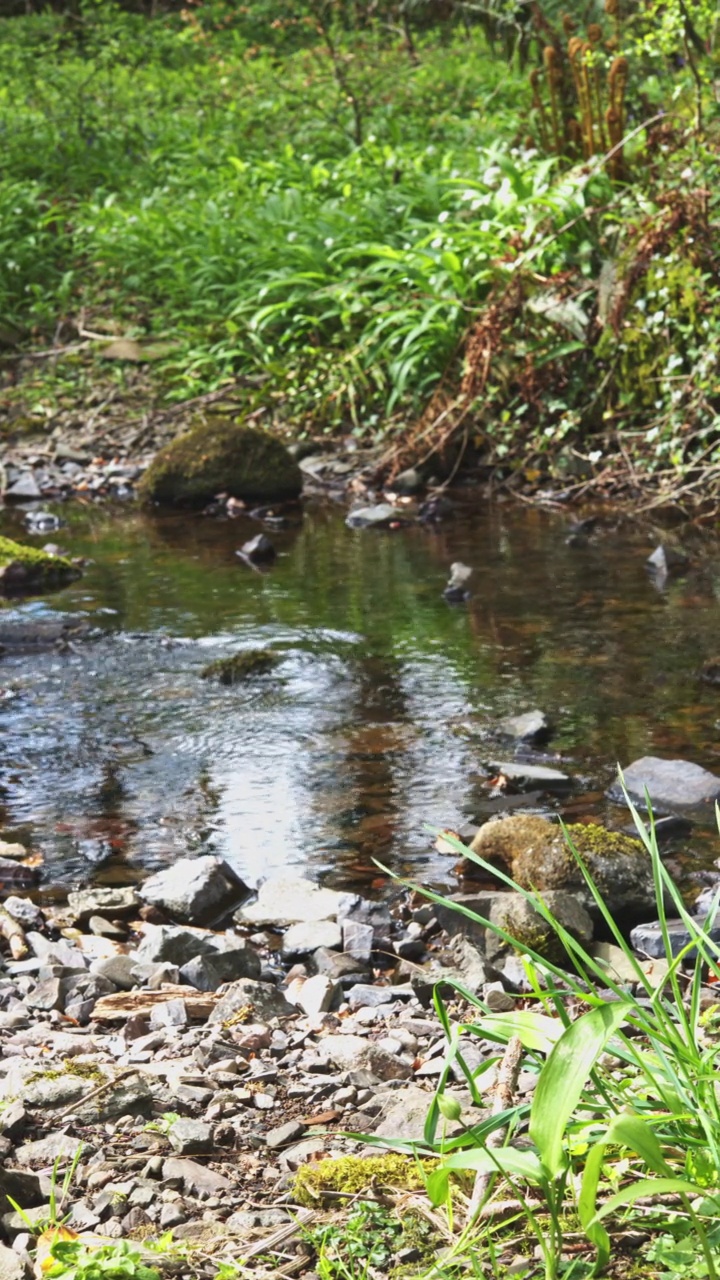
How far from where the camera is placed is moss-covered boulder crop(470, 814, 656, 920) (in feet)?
9.99

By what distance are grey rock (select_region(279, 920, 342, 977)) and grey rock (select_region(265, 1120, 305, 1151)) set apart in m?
0.97

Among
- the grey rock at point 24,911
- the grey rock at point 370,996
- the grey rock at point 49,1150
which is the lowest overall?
the grey rock at point 370,996

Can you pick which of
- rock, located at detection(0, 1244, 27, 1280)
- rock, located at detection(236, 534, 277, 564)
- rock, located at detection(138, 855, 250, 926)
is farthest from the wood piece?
rock, located at detection(236, 534, 277, 564)

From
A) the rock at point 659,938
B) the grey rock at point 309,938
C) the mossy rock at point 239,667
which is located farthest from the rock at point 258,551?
the rock at point 659,938

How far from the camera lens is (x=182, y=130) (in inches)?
550

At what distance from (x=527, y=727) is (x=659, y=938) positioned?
1.50m

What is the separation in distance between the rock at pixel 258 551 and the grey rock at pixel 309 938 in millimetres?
4154

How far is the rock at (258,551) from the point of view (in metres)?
7.04

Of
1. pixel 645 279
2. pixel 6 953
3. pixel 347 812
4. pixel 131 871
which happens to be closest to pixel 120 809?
pixel 131 871

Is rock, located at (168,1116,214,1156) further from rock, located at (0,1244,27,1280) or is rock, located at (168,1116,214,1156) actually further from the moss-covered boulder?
the moss-covered boulder

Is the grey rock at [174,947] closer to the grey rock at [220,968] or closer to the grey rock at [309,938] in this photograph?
the grey rock at [220,968]

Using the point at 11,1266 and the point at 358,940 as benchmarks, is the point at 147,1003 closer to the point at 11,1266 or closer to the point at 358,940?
the point at 358,940

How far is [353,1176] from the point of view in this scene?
1.74 meters

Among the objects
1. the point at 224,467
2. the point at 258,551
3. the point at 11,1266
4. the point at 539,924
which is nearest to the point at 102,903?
the point at 539,924
